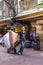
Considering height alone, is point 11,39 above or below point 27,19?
below

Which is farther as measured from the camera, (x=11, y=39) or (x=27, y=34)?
(x=27, y=34)

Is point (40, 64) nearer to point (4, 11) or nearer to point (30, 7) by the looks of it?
point (30, 7)

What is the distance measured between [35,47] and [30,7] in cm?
797

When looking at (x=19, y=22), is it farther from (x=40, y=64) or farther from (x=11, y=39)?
(x=40, y=64)

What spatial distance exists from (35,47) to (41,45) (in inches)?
33.2

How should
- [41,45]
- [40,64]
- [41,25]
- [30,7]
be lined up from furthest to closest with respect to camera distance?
[30,7] → [41,25] → [41,45] → [40,64]

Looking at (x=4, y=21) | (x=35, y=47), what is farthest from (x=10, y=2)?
(x=35, y=47)

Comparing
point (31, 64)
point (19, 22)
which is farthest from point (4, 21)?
point (31, 64)

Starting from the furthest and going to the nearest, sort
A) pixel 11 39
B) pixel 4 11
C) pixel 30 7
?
pixel 4 11
pixel 30 7
pixel 11 39

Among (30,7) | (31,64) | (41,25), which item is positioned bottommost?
(31,64)

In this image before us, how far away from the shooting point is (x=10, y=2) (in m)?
30.1

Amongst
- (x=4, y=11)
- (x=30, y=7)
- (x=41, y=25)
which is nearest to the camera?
(x=41, y=25)

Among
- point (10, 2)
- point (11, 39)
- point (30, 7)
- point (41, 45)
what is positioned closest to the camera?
point (11, 39)

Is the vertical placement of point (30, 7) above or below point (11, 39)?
above
